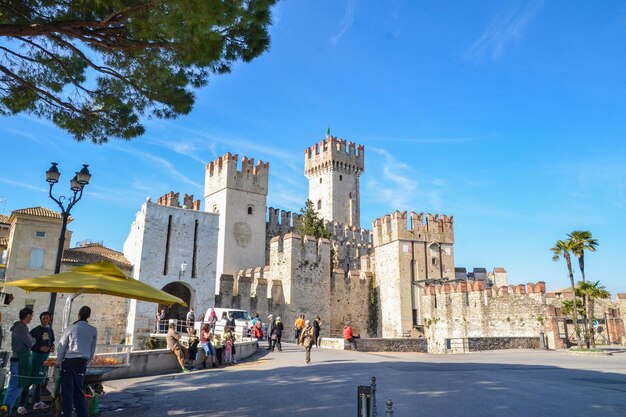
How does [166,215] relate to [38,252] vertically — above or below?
above

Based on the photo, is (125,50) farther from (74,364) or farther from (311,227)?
(311,227)

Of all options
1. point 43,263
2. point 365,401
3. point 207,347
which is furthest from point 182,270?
point 365,401

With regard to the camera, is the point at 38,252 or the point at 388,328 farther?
the point at 388,328

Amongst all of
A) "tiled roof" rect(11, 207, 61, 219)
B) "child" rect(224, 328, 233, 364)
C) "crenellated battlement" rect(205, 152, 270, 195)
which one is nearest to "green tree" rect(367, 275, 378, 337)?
"crenellated battlement" rect(205, 152, 270, 195)

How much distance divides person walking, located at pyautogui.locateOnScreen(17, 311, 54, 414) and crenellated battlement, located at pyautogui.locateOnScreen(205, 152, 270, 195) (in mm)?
29283

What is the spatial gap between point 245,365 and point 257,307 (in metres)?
15.9

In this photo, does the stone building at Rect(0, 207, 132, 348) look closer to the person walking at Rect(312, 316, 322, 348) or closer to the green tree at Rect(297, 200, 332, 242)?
the person walking at Rect(312, 316, 322, 348)

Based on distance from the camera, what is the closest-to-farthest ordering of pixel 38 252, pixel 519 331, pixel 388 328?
pixel 38 252 < pixel 519 331 < pixel 388 328

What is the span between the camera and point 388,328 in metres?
33.0

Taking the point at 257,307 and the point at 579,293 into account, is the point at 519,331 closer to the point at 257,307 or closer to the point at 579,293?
the point at 579,293

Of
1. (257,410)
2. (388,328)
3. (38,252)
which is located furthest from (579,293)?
(38,252)

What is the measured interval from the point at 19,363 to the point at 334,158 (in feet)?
169

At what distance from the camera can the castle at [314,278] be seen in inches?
1042

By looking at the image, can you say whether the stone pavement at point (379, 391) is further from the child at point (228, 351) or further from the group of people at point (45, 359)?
the group of people at point (45, 359)
